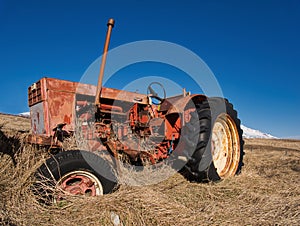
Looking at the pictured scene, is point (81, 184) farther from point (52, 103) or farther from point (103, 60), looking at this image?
point (103, 60)

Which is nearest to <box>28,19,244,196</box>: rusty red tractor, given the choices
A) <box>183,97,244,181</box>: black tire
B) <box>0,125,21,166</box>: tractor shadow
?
<box>183,97,244,181</box>: black tire

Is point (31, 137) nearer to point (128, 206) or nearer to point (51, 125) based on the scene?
point (51, 125)

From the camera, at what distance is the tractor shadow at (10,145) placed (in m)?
3.41

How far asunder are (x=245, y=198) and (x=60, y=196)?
2.43 meters

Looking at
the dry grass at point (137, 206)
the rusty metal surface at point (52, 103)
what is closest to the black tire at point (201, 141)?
the dry grass at point (137, 206)

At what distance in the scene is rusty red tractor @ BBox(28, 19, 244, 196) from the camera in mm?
3070

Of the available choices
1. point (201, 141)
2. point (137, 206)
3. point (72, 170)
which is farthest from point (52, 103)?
point (201, 141)

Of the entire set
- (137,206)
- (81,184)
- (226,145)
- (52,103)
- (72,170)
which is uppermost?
(52,103)

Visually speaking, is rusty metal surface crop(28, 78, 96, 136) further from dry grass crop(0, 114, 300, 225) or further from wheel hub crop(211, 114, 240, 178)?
wheel hub crop(211, 114, 240, 178)

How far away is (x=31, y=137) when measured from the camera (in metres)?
3.34

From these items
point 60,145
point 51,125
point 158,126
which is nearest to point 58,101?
point 51,125

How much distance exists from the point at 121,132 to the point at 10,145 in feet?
5.67

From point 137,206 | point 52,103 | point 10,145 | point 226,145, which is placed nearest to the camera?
point 137,206

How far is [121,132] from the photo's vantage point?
4.46 meters
